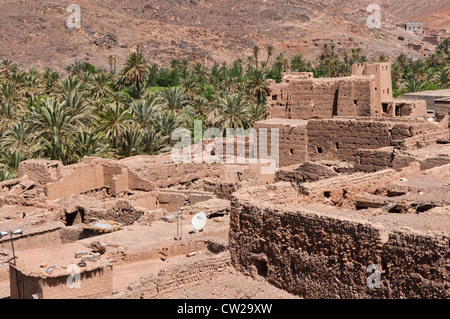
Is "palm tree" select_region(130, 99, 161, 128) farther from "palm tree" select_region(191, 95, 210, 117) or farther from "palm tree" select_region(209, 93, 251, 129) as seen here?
"palm tree" select_region(191, 95, 210, 117)

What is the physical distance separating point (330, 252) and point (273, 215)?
154 centimetres

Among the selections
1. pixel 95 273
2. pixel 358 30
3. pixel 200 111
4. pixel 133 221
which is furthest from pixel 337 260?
pixel 358 30

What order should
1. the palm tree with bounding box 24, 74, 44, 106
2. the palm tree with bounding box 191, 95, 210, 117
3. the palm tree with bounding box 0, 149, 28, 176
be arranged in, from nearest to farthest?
the palm tree with bounding box 0, 149, 28, 176 → the palm tree with bounding box 191, 95, 210, 117 → the palm tree with bounding box 24, 74, 44, 106

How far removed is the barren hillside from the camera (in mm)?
98625

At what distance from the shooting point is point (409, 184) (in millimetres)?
16859

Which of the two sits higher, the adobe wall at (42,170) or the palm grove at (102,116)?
the palm grove at (102,116)

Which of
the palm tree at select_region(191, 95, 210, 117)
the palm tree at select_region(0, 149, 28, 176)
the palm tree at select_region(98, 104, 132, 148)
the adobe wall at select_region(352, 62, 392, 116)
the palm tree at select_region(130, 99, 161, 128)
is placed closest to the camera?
the palm tree at select_region(0, 149, 28, 176)

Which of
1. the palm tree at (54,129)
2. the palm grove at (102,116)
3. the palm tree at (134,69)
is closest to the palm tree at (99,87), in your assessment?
the palm grove at (102,116)

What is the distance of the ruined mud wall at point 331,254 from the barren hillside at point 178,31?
272 ft

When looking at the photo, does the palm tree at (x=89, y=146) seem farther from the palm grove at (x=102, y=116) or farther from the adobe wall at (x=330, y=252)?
the adobe wall at (x=330, y=252)

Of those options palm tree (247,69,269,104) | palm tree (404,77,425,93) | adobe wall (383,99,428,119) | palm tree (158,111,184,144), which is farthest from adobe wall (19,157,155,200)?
palm tree (404,77,425,93)

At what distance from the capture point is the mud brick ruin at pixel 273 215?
11.7 metres

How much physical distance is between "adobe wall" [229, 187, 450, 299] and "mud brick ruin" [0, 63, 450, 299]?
0.02 metres

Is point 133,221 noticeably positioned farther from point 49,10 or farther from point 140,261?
point 49,10
